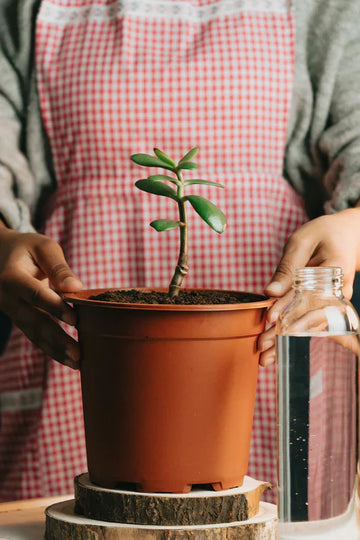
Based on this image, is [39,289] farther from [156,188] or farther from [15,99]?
[15,99]

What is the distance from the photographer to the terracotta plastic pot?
0.66 meters

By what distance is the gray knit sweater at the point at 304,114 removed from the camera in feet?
3.79

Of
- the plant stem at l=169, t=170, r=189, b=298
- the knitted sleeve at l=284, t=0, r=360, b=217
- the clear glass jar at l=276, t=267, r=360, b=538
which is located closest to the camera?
the clear glass jar at l=276, t=267, r=360, b=538

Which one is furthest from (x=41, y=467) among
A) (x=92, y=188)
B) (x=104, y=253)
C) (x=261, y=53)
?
(x=261, y=53)

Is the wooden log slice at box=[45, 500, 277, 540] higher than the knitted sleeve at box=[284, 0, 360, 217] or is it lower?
lower

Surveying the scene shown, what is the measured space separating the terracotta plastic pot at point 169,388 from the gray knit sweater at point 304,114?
19.8 inches

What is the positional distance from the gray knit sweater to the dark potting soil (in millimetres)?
416

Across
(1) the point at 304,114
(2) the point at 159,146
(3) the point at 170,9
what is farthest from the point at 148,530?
(3) the point at 170,9

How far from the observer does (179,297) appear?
28.8 inches

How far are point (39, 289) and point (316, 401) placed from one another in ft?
1.10

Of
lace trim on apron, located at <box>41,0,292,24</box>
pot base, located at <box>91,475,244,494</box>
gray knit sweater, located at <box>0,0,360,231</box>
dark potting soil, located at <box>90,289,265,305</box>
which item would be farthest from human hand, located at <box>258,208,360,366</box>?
lace trim on apron, located at <box>41,0,292,24</box>

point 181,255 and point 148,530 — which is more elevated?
point 181,255

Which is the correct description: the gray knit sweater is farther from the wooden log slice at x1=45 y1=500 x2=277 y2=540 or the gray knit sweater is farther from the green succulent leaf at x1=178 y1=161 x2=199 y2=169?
the wooden log slice at x1=45 y1=500 x2=277 y2=540

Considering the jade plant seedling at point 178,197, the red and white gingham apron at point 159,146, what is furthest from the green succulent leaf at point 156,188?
the red and white gingham apron at point 159,146
